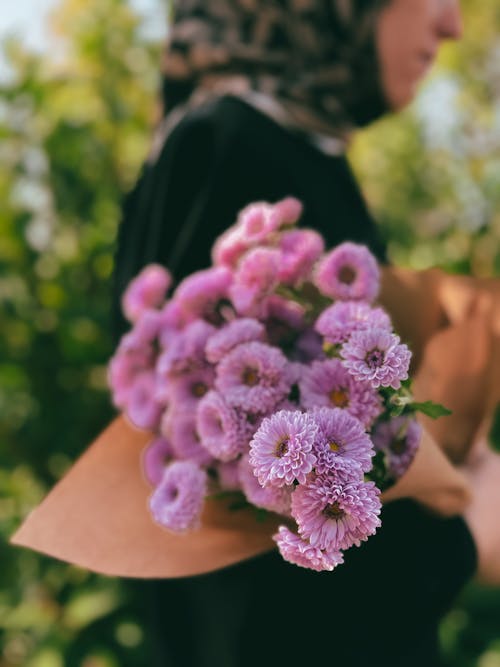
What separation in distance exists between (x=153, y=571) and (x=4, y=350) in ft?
4.60

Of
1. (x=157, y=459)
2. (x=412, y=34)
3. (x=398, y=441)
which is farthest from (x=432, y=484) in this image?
(x=412, y=34)

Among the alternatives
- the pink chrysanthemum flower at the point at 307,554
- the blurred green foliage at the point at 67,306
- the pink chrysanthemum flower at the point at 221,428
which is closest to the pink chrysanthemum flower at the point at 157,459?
the pink chrysanthemum flower at the point at 221,428

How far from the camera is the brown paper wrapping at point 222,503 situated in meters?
0.72

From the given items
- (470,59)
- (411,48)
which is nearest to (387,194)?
(470,59)

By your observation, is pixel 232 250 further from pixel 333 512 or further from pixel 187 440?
pixel 333 512

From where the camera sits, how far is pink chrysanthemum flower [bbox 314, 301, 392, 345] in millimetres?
580

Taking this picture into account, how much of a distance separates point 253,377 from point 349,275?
16 cm

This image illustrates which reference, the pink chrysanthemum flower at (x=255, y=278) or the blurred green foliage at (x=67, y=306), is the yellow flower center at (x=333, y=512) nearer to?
the pink chrysanthemum flower at (x=255, y=278)

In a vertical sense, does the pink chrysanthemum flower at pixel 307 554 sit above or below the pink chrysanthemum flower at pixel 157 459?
above

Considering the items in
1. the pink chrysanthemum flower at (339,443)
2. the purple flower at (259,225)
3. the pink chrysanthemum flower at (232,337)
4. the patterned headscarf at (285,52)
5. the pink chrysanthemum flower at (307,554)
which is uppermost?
the patterned headscarf at (285,52)

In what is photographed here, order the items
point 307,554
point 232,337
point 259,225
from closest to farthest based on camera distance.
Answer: point 307,554 → point 232,337 → point 259,225

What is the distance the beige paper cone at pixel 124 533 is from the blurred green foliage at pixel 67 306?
3.76 feet

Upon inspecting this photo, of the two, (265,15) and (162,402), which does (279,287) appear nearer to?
(162,402)

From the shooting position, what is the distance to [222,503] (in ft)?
2.52
